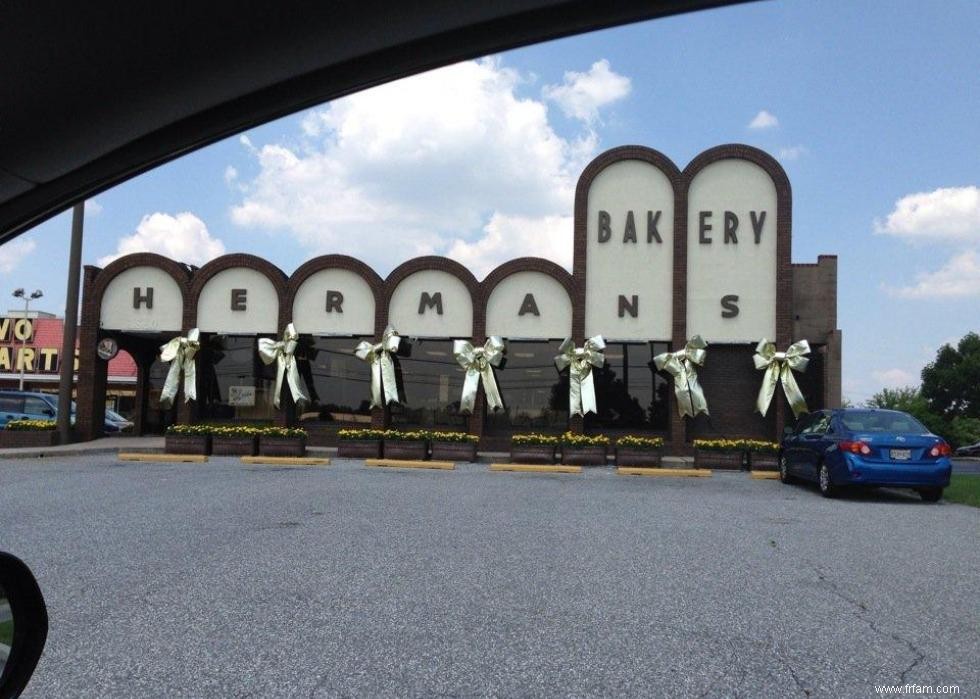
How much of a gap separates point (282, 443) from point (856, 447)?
14657mm

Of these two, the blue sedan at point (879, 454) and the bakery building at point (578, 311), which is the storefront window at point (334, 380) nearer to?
the bakery building at point (578, 311)

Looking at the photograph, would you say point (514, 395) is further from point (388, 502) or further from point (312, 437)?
point (388, 502)

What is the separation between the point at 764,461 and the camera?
2125 centimetres

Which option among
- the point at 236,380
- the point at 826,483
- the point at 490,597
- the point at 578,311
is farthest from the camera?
the point at 236,380

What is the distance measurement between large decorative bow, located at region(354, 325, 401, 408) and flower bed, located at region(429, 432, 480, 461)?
9.46 feet

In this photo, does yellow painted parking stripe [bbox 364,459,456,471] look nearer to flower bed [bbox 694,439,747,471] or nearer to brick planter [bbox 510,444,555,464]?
brick planter [bbox 510,444,555,464]

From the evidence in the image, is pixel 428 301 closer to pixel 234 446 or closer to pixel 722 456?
pixel 234 446

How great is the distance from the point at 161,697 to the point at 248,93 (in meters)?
3.84

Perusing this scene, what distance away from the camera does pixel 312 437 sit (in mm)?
26578

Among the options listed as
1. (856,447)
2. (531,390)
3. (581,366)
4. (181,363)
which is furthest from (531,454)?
(181,363)

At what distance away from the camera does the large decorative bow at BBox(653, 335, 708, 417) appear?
2380cm

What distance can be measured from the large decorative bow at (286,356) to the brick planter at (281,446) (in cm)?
234

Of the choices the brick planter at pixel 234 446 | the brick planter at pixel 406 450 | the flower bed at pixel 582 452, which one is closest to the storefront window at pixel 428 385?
the brick planter at pixel 406 450

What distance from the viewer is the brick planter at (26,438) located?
24.0 meters
